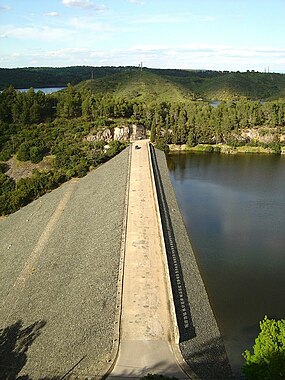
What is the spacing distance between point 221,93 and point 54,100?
257 feet

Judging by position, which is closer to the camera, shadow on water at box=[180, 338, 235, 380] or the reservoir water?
shadow on water at box=[180, 338, 235, 380]

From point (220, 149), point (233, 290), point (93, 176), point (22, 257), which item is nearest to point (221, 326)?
point (233, 290)

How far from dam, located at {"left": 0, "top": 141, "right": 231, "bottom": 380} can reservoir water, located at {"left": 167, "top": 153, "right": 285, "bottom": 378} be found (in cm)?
187

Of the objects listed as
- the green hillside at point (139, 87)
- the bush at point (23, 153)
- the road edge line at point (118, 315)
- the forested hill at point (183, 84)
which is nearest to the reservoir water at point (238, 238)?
the road edge line at point (118, 315)

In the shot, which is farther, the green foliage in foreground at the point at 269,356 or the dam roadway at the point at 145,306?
the dam roadway at the point at 145,306

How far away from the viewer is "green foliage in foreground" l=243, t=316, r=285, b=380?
12227mm

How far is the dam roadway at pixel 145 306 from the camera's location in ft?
48.1

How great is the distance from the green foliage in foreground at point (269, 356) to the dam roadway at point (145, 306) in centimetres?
271

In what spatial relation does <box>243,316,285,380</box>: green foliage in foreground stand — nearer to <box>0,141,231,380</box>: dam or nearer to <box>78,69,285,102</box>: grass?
<box>0,141,231,380</box>: dam

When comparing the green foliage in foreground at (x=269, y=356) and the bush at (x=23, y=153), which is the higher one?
the bush at (x=23, y=153)

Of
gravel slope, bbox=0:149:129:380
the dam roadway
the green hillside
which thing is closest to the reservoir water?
the dam roadway

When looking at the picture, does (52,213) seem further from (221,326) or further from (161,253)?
(221,326)

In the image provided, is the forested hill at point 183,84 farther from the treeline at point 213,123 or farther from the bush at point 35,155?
the bush at point 35,155

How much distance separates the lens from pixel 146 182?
122ft
